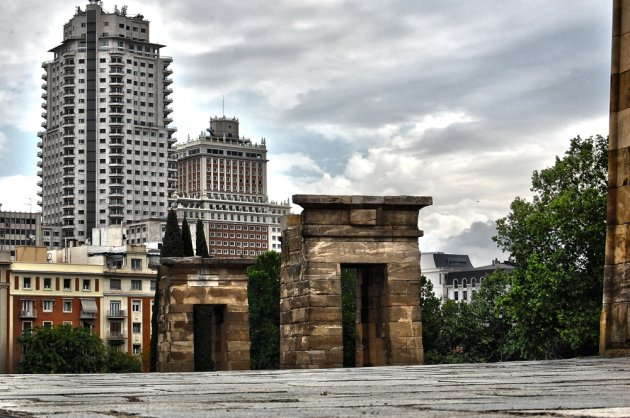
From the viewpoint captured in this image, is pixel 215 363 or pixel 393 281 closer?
pixel 393 281

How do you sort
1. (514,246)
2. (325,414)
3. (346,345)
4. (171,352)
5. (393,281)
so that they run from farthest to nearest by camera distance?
(346,345)
(514,246)
(171,352)
(393,281)
(325,414)

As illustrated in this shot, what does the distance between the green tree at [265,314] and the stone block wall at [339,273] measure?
153 ft

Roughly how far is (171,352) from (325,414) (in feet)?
94.7

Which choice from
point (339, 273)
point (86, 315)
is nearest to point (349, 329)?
point (339, 273)

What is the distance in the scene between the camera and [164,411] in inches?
275

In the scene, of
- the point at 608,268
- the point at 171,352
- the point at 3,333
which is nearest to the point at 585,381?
the point at 608,268

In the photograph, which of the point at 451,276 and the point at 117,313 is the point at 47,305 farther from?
the point at 451,276

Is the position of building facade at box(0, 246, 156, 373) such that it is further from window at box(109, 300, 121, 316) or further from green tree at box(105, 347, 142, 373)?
green tree at box(105, 347, 142, 373)

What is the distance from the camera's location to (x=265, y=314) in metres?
76.3

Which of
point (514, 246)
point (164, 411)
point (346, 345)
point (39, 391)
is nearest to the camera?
point (164, 411)

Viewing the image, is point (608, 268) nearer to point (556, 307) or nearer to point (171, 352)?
point (171, 352)

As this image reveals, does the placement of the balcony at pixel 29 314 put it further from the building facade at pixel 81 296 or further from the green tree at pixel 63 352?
the green tree at pixel 63 352

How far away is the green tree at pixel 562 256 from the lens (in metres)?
45.4

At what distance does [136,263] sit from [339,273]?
10235cm
